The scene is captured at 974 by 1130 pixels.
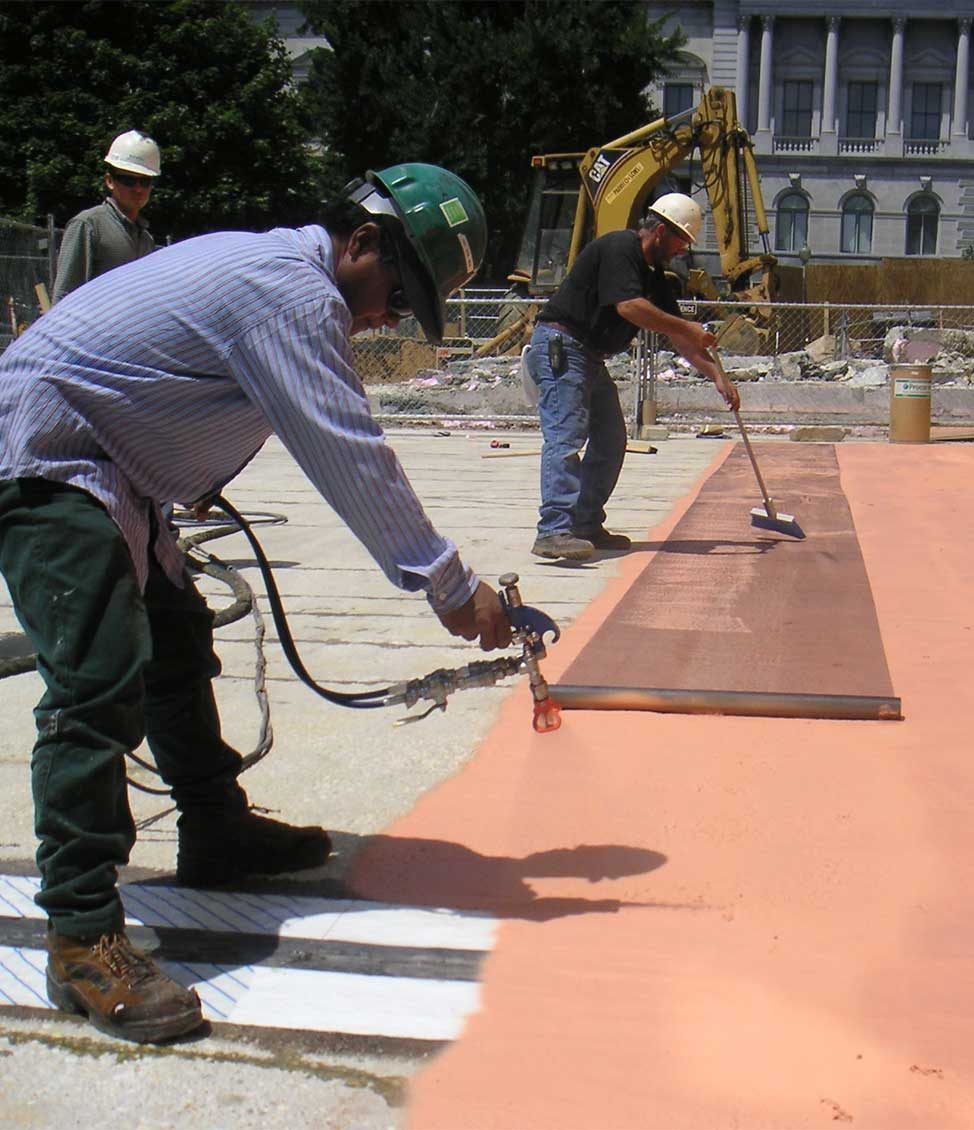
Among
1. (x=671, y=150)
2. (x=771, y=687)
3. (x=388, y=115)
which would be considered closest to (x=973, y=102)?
(x=388, y=115)

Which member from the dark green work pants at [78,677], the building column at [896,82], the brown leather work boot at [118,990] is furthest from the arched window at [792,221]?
the brown leather work boot at [118,990]

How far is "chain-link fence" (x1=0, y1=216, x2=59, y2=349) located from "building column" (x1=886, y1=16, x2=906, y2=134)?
163ft

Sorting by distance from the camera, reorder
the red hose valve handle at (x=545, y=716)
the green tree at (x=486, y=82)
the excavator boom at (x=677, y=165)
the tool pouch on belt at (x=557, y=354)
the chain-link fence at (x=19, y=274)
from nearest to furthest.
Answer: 1. the red hose valve handle at (x=545, y=716)
2. the tool pouch on belt at (x=557, y=354)
3. the chain-link fence at (x=19, y=274)
4. the excavator boom at (x=677, y=165)
5. the green tree at (x=486, y=82)

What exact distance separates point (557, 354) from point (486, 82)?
32816 millimetres

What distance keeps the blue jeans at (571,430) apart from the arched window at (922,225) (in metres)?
53.8

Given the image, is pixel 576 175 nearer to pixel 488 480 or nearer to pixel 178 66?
pixel 178 66

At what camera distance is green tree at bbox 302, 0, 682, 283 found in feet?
121

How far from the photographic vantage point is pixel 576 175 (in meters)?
24.6

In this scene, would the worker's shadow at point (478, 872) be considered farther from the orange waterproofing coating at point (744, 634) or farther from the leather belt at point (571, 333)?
the leather belt at point (571, 333)

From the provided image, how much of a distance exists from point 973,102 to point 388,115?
30.3 metres

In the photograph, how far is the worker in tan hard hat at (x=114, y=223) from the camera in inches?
219

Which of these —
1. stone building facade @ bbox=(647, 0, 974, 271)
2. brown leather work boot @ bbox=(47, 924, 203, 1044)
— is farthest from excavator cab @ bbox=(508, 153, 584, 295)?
stone building facade @ bbox=(647, 0, 974, 271)

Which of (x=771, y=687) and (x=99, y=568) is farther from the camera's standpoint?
(x=771, y=687)

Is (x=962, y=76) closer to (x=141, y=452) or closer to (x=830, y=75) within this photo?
(x=830, y=75)
